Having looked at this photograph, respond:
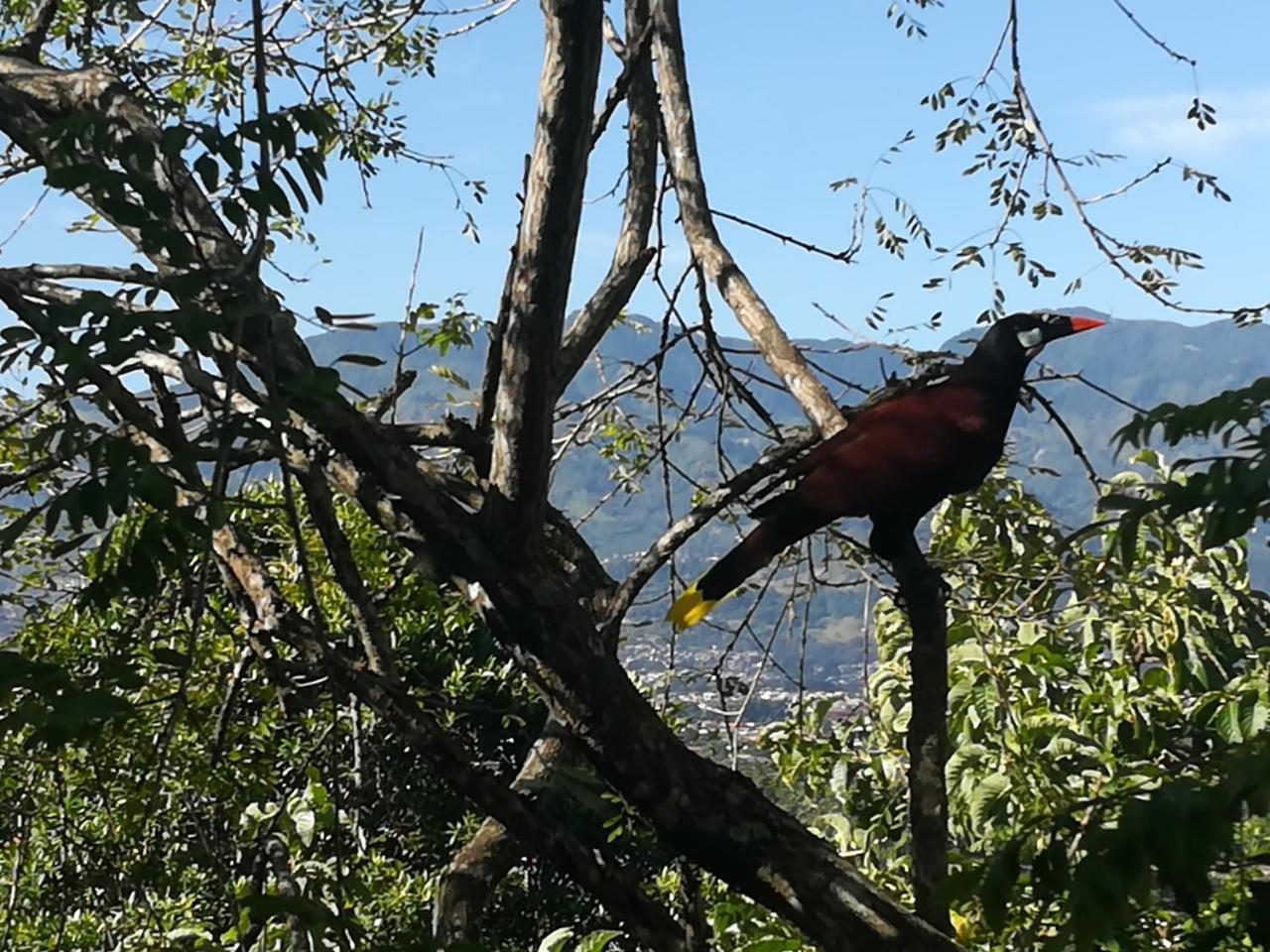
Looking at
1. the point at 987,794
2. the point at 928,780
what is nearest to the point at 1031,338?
the point at 987,794

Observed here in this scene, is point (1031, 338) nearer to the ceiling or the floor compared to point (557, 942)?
nearer to the ceiling

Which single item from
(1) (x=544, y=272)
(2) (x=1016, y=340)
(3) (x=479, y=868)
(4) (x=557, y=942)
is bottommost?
(4) (x=557, y=942)

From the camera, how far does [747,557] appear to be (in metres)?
2.51

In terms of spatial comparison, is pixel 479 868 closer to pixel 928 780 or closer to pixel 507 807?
pixel 507 807

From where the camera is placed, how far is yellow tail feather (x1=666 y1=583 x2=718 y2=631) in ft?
8.30

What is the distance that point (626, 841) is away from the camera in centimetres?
449

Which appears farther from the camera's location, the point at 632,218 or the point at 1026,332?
the point at 1026,332

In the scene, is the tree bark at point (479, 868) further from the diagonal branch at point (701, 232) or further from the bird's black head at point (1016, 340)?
the bird's black head at point (1016, 340)

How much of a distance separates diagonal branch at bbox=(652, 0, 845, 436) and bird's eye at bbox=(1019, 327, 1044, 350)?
57 centimetres

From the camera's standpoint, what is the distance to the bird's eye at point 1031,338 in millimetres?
2857

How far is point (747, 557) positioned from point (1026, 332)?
841mm

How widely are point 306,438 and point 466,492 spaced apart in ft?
0.71

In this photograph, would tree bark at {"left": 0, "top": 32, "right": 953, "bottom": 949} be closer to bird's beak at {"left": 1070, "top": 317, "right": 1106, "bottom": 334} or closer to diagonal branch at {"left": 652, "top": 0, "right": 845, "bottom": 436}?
diagonal branch at {"left": 652, "top": 0, "right": 845, "bottom": 436}

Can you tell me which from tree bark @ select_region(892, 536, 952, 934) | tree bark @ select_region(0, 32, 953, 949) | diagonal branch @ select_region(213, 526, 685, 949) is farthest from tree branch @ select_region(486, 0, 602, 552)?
tree bark @ select_region(892, 536, 952, 934)
